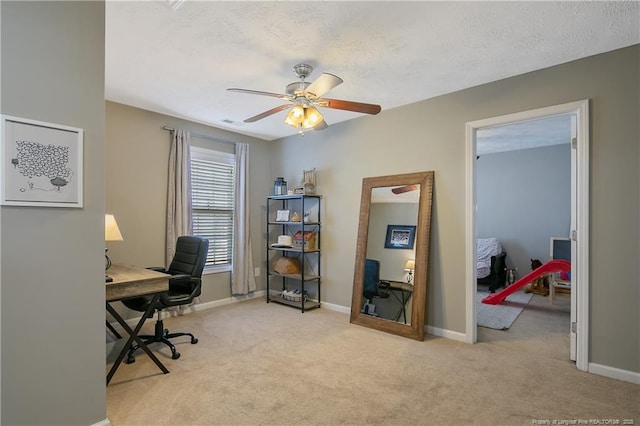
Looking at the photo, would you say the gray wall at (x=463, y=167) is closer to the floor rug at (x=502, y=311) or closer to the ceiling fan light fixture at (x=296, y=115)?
the floor rug at (x=502, y=311)

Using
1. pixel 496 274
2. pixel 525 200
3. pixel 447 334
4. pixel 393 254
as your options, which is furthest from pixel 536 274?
pixel 393 254

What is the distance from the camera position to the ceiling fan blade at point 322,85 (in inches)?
86.2

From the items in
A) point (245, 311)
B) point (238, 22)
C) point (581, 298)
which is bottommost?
point (245, 311)

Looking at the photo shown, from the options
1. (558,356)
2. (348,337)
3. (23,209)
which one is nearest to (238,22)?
(23,209)

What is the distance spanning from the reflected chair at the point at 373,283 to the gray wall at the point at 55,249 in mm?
2634

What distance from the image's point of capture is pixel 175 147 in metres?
4.01

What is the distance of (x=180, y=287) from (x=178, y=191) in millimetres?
1242

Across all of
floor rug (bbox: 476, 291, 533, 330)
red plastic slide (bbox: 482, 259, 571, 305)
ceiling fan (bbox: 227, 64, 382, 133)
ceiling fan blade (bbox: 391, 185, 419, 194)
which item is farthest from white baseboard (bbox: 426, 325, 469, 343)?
ceiling fan (bbox: 227, 64, 382, 133)

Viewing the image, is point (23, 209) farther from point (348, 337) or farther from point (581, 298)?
point (581, 298)

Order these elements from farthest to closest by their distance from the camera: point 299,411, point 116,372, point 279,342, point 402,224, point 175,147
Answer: point 175,147 → point 402,224 → point 279,342 → point 116,372 → point 299,411

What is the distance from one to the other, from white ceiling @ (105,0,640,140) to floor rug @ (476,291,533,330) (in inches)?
104

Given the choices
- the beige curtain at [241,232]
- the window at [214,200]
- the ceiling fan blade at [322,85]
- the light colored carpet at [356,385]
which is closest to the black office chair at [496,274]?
the light colored carpet at [356,385]

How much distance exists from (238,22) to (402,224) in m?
2.52

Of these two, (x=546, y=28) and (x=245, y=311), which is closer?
(x=546, y=28)
